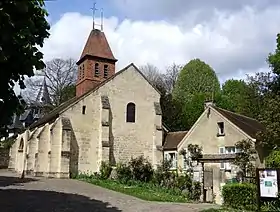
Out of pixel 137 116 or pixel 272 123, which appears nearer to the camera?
pixel 272 123

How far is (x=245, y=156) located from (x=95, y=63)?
2019cm

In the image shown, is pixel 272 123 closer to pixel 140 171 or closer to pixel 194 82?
pixel 140 171

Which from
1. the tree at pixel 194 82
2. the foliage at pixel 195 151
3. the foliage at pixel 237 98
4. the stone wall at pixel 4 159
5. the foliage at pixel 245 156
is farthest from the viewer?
the tree at pixel 194 82

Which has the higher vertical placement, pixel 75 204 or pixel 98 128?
Answer: pixel 98 128

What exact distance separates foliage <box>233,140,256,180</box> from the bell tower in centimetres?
1801

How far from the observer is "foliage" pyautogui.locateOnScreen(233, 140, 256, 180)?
1053 inches

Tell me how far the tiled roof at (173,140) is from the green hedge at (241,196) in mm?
17283

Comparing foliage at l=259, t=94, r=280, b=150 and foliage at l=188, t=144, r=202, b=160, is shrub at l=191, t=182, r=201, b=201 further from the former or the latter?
foliage at l=259, t=94, r=280, b=150

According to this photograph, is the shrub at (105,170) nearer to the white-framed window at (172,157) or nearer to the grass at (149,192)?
the grass at (149,192)

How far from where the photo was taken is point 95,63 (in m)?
41.2

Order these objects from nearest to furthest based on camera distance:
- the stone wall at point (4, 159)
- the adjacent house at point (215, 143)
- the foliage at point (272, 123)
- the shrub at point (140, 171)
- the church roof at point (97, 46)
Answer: the foliage at point (272, 123) < the adjacent house at point (215, 143) < the shrub at point (140, 171) < the church roof at point (97, 46) < the stone wall at point (4, 159)

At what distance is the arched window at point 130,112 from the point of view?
37678 millimetres

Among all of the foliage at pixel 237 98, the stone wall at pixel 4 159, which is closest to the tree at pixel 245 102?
the foliage at pixel 237 98

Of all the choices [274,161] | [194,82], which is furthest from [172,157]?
[194,82]
